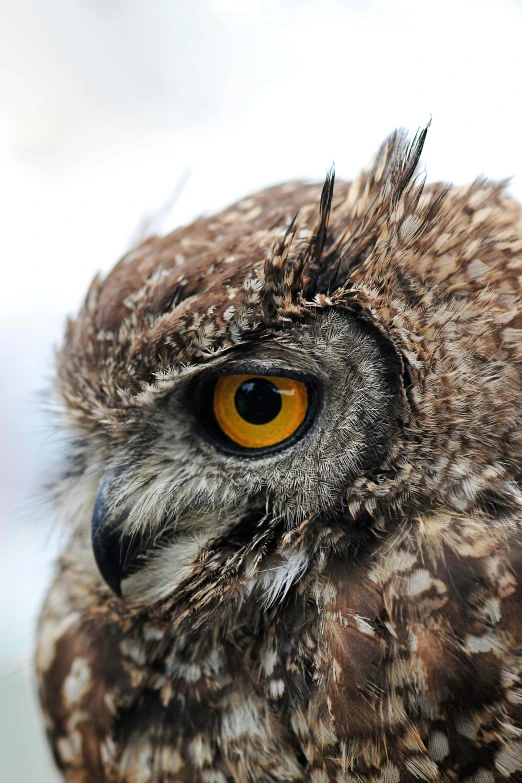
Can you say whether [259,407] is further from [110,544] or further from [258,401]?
[110,544]

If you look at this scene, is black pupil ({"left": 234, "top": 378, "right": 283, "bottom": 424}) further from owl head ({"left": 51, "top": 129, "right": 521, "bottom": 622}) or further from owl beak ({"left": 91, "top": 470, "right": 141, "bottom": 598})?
owl beak ({"left": 91, "top": 470, "right": 141, "bottom": 598})

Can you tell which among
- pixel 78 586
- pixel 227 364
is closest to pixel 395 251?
pixel 227 364

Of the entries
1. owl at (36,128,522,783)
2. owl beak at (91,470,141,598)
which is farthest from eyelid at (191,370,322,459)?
owl beak at (91,470,141,598)

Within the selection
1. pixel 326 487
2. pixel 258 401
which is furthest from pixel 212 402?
pixel 326 487

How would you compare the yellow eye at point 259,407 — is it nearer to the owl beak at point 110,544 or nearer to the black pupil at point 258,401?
the black pupil at point 258,401

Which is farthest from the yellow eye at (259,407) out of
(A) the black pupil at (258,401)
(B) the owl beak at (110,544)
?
(B) the owl beak at (110,544)

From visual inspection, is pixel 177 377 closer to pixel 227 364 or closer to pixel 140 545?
pixel 227 364

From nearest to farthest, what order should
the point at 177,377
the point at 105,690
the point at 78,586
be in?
the point at 177,377 < the point at 105,690 < the point at 78,586
